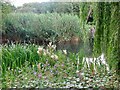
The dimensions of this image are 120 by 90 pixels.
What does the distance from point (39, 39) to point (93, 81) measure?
0.79m

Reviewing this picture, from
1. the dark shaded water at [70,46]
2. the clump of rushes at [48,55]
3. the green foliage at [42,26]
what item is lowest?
the clump of rushes at [48,55]

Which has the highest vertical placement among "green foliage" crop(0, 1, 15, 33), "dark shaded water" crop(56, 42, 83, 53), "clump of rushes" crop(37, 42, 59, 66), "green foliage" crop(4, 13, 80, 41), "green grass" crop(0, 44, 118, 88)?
"green foliage" crop(0, 1, 15, 33)

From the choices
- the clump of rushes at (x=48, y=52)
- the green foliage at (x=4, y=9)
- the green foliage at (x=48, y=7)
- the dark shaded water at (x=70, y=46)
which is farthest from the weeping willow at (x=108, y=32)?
the green foliage at (x=4, y=9)

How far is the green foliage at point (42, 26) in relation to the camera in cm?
331

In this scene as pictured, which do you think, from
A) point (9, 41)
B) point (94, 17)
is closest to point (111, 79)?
point (94, 17)

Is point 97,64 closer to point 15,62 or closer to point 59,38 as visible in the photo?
point 59,38

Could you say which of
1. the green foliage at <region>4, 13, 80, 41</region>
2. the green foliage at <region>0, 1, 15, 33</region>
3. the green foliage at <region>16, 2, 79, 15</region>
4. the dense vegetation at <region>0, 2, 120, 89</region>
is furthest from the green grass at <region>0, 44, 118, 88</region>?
the green foliage at <region>16, 2, 79, 15</region>

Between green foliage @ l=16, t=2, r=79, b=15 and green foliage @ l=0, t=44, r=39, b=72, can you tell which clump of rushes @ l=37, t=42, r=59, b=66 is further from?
green foliage @ l=16, t=2, r=79, b=15

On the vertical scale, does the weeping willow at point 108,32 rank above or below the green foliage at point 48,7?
below

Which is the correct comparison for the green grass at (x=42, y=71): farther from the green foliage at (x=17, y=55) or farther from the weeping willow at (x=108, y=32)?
the weeping willow at (x=108, y=32)

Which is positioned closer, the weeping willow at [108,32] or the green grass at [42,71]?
the weeping willow at [108,32]

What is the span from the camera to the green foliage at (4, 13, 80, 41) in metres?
3.31

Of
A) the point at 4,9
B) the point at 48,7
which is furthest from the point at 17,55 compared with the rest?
the point at 48,7

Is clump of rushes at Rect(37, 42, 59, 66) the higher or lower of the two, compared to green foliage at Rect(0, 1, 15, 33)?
lower
